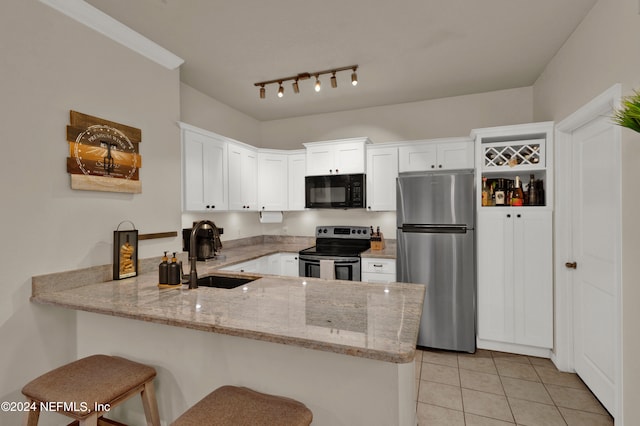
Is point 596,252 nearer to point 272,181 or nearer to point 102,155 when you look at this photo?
point 272,181

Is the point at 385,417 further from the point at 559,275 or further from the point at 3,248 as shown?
the point at 559,275

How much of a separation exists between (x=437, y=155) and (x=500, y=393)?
95.1 inches

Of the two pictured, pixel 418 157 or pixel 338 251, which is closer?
pixel 418 157

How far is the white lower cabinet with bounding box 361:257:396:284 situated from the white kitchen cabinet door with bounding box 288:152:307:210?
127 centimetres

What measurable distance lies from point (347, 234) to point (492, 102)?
2434 mm

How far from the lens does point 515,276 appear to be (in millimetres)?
3074

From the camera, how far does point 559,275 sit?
9.28 feet

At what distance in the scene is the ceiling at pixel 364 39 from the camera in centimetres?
216

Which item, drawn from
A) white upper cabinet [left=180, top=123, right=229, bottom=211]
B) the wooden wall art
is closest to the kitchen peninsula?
the wooden wall art

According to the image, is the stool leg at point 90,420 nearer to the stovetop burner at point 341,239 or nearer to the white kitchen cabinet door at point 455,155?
the stovetop burner at point 341,239

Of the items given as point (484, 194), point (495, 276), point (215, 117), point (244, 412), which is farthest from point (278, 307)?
point (215, 117)

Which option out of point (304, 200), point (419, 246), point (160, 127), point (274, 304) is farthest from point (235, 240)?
point (274, 304)

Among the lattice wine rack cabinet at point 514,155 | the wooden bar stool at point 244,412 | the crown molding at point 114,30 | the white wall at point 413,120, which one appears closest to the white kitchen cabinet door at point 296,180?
the white wall at point 413,120

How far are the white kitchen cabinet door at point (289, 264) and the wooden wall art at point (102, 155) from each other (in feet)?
6.70
